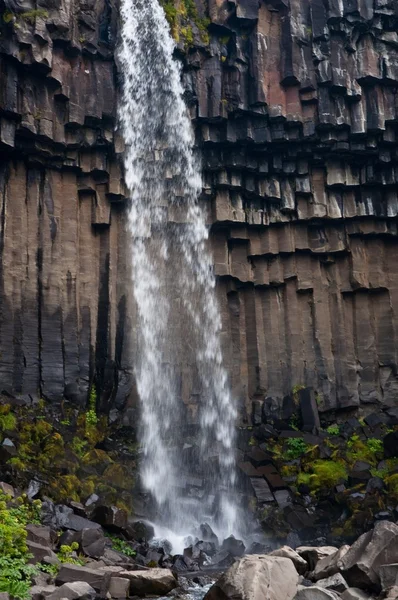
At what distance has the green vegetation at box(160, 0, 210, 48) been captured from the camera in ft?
80.0

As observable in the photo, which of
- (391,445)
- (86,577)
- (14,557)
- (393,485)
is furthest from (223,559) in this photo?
(391,445)

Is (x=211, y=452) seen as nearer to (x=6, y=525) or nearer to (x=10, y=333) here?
(x=10, y=333)

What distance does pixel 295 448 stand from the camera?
22.3 metres

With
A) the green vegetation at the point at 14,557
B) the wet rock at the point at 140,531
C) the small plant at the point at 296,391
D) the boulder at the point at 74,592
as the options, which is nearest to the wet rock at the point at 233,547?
the wet rock at the point at 140,531

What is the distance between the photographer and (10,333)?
20.7 m

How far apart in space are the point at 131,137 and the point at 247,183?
4058 mm

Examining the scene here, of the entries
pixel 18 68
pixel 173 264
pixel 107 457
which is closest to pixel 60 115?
pixel 18 68

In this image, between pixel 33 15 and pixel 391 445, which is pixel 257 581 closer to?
pixel 391 445

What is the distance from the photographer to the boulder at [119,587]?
10984mm

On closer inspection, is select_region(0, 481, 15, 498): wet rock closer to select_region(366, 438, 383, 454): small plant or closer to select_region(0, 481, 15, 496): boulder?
select_region(0, 481, 15, 496): boulder

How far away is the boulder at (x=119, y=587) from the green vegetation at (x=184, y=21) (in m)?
18.1

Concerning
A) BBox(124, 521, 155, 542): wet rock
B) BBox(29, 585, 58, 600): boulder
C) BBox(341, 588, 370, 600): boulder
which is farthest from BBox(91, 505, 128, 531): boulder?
BBox(341, 588, 370, 600): boulder

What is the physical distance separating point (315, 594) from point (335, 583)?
1364mm

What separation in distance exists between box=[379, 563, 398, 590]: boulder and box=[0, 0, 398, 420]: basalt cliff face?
12.5 metres
